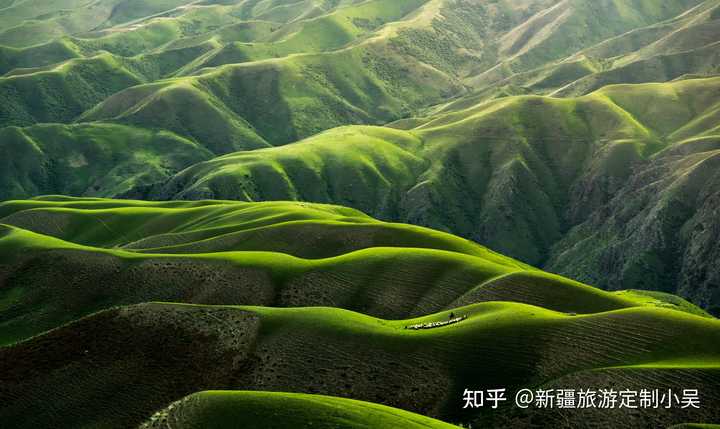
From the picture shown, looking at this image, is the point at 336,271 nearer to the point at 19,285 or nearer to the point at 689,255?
the point at 19,285

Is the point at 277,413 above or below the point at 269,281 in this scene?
above

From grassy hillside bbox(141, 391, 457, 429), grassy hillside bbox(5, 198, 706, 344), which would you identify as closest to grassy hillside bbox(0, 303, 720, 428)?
grassy hillside bbox(141, 391, 457, 429)

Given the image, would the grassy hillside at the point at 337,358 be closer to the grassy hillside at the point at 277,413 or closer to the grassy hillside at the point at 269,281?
the grassy hillside at the point at 277,413

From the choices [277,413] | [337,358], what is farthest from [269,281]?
[277,413]

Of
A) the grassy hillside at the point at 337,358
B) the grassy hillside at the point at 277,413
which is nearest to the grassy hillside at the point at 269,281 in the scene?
the grassy hillside at the point at 337,358

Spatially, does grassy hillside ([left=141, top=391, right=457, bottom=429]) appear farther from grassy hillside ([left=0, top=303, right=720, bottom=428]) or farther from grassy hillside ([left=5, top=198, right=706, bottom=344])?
grassy hillside ([left=5, top=198, right=706, bottom=344])

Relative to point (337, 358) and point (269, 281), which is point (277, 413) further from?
point (269, 281)

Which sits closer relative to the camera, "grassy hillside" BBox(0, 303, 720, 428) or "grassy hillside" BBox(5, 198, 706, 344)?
"grassy hillside" BBox(0, 303, 720, 428)

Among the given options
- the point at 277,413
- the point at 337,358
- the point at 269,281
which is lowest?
the point at 269,281
